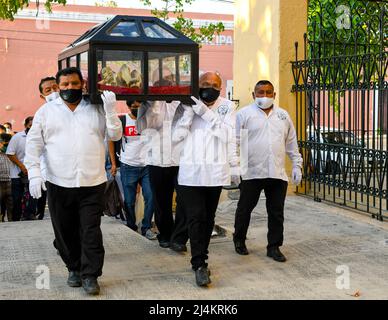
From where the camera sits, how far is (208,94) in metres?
5.17

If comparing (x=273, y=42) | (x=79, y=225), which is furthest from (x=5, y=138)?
(x=79, y=225)

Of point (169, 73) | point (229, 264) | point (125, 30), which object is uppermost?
point (125, 30)

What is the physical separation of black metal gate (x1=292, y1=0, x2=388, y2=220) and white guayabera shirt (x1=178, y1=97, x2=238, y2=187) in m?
2.84

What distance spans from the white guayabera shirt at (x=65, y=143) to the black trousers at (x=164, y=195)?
1381 mm

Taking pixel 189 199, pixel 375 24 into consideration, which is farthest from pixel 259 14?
pixel 189 199

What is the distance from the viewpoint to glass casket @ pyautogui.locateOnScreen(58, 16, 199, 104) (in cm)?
467

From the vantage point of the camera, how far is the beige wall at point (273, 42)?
9.12 meters

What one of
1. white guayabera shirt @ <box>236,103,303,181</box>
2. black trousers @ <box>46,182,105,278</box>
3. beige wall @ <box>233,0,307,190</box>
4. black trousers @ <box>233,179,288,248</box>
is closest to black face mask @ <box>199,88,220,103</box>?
white guayabera shirt @ <box>236,103,303,181</box>

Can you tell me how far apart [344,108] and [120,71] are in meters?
4.76

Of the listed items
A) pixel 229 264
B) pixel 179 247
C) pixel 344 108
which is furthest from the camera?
pixel 344 108

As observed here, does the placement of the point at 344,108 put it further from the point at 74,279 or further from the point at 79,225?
the point at 74,279
